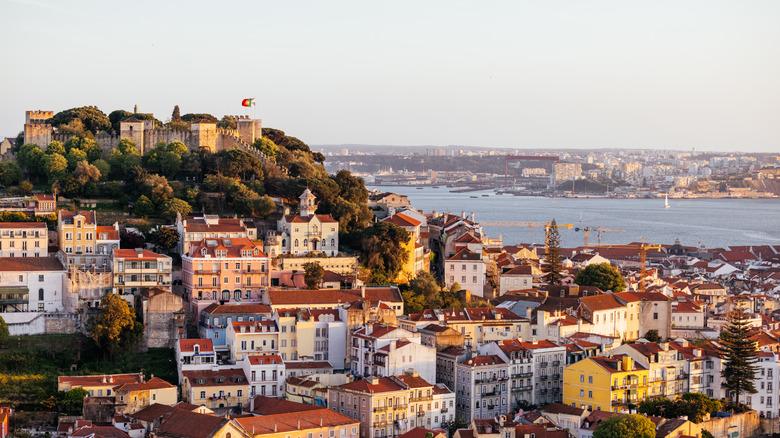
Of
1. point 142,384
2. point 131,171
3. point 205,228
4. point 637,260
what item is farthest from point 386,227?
point 637,260

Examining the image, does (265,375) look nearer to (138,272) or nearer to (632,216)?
(138,272)

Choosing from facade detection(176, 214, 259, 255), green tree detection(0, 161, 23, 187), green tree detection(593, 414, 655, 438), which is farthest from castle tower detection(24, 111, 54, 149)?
green tree detection(593, 414, 655, 438)

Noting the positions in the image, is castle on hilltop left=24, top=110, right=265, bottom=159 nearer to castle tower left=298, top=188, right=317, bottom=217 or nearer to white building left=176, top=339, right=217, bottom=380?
castle tower left=298, top=188, right=317, bottom=217

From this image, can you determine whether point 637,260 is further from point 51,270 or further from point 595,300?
point 51,270

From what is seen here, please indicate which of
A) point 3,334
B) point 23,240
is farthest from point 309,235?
point 3,334

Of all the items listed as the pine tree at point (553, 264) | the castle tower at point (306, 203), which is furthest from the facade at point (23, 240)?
the pine tree at point (553, 264)
